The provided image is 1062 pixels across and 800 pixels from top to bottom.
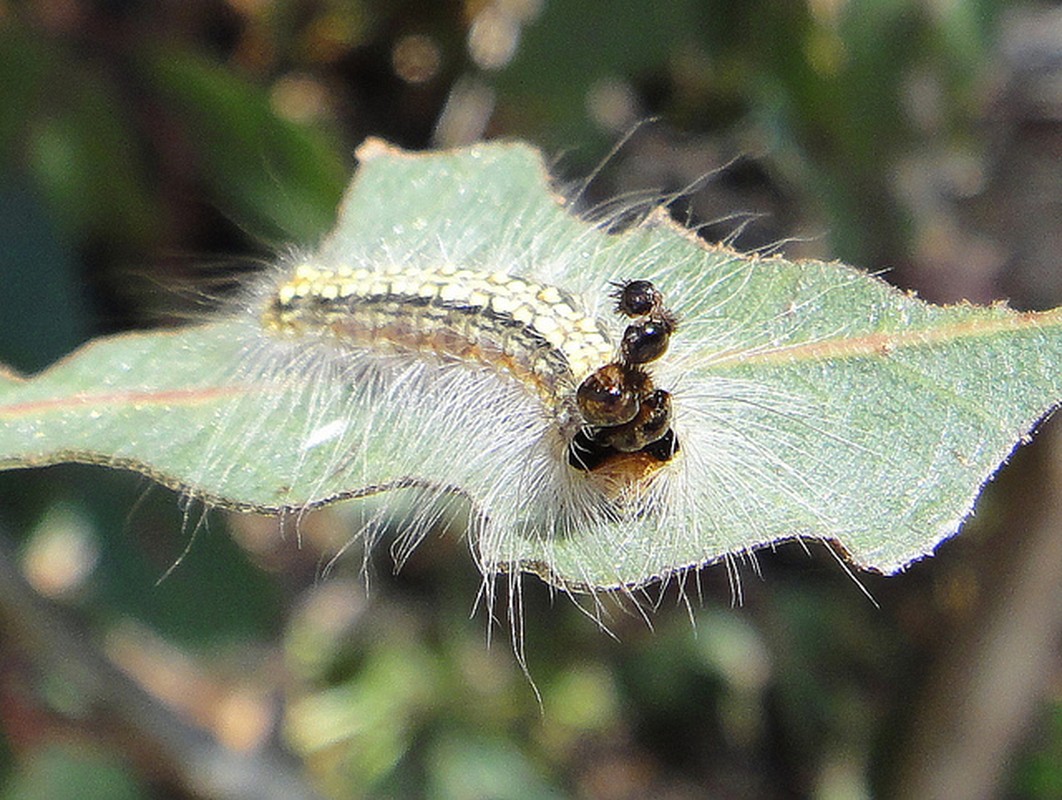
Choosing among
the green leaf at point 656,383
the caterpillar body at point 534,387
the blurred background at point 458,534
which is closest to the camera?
the green leaf at point 656,383

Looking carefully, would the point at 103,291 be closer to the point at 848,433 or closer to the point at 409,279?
the point at 409,279

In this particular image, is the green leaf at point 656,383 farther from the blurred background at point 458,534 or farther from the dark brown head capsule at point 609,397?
the blurred background at point 458,534

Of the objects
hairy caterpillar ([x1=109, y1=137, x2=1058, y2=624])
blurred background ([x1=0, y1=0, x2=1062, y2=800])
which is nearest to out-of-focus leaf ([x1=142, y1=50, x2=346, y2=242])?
blurred background ([x1=0, y1=0, x2=1062, y2=800])

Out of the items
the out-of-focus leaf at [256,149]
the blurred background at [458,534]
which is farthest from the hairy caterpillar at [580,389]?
the out-of-focus leaf at [256,149]

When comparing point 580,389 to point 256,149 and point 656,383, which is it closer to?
point 656,383

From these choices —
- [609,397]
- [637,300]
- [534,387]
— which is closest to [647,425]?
[609,397]

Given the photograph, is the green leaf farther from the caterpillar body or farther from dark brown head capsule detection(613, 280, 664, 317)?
dark brown head capsule detection(613, 280, 664, 317)
